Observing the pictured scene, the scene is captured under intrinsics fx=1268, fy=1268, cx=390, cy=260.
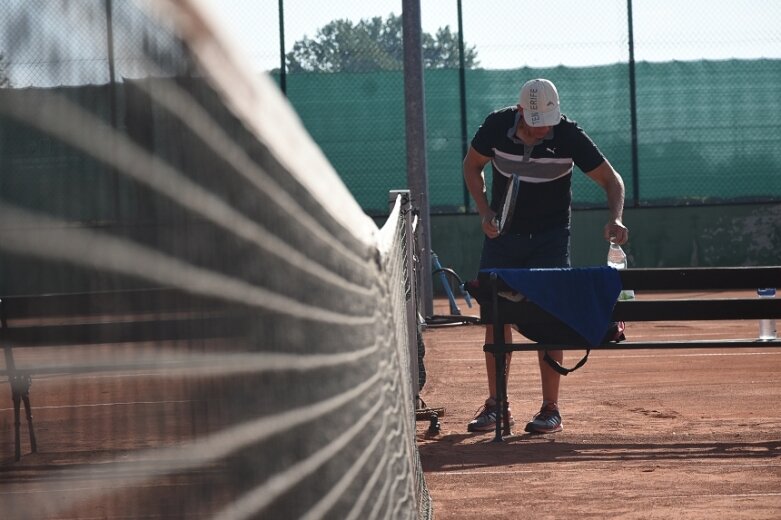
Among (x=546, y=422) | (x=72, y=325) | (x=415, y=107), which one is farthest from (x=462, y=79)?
(x=72, y=325)

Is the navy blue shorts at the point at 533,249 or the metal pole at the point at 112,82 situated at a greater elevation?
the metal pole at the point at 112,82

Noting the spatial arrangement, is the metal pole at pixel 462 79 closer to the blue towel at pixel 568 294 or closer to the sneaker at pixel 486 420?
the sneaker at pixel 486 420

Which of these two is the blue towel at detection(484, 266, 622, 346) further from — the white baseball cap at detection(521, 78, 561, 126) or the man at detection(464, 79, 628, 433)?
the white baseball cap at detection(521, 78, 561, 126)

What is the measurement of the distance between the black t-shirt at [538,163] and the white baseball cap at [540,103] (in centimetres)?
17

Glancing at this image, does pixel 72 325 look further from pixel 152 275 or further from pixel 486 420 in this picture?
pixel 486 420

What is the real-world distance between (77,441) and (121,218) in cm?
21

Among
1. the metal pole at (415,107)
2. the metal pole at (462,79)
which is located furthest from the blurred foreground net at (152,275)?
the metal pole at (462,79)

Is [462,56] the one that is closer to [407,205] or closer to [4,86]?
[407,205]

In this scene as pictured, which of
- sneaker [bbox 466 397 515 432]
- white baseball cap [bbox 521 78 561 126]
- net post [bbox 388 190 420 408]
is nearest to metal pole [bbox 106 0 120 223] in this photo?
net post [bbox 388 190 420 408]

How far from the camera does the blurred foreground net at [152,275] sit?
95 centimetres

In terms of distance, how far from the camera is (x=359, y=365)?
98.1 inches

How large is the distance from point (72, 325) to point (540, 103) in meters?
5.65

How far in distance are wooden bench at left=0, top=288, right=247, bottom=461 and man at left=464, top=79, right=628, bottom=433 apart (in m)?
5.53

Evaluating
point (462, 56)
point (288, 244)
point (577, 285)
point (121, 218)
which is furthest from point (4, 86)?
point (462, 56)
